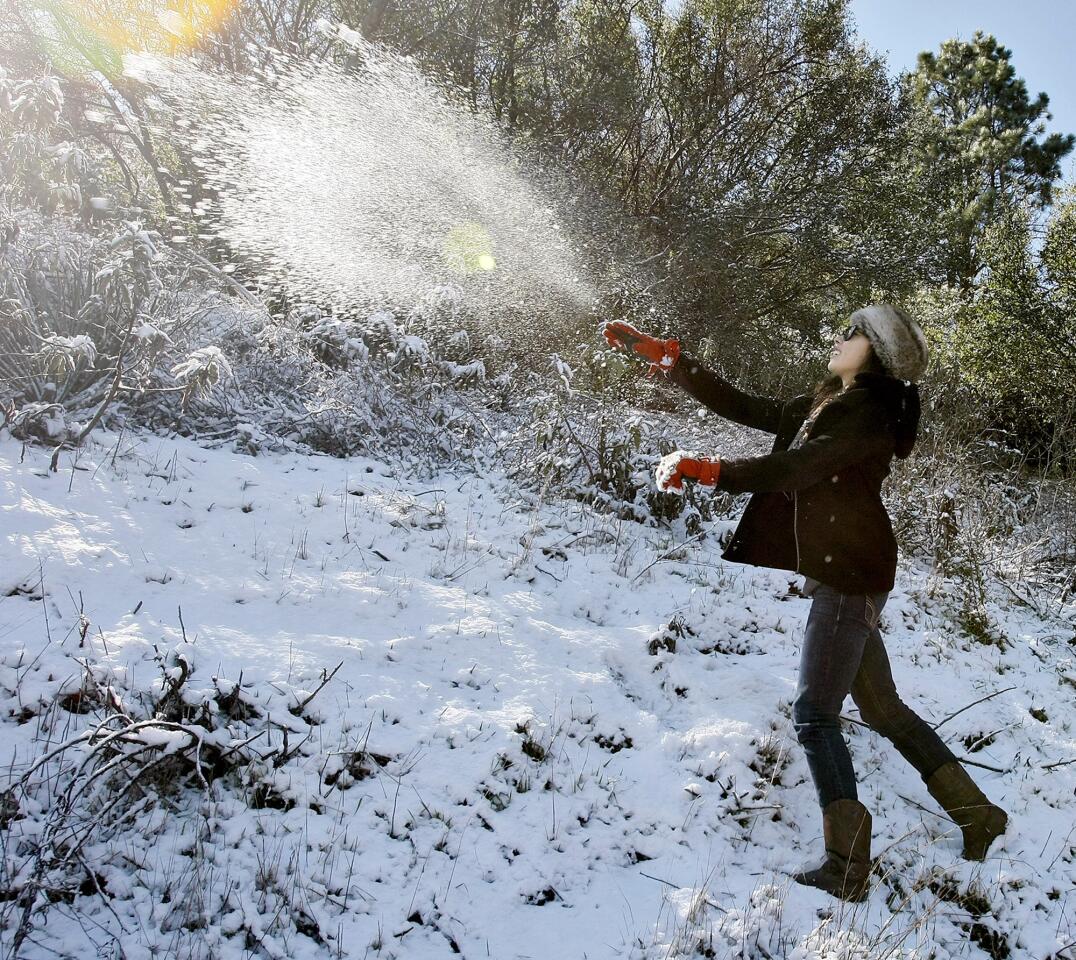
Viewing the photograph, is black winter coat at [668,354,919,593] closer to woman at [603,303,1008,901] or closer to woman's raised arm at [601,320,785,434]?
woman at [603,303,1008,901]

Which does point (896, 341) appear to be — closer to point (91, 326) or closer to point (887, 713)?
point (887, 713)

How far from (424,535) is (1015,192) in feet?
68.5

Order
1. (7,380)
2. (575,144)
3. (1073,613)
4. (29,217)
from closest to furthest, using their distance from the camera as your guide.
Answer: (7,380), (1073,613), (29,217), (575,144)

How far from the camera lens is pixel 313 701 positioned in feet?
8.85

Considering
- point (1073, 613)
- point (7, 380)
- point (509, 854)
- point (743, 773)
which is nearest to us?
point (509, 854)

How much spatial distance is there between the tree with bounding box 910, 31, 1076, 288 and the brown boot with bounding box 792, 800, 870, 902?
18935mm

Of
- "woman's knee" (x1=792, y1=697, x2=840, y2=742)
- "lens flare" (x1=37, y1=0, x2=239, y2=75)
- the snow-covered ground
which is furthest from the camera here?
"lens flare" (x1=37, y1=0, x2=239, y2=75)

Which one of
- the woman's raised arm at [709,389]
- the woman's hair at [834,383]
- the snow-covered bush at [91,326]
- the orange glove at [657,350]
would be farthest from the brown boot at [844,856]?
the snow-covered bush at [91,326]

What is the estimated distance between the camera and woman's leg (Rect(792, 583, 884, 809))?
95.8 inches

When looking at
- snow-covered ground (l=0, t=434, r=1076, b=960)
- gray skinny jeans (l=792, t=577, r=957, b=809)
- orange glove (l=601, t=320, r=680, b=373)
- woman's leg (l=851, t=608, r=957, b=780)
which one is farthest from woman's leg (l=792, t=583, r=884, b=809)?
orange glove (l=601, t=320, r=680, b=373)

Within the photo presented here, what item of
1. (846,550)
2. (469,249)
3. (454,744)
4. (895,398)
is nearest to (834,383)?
(895,398)

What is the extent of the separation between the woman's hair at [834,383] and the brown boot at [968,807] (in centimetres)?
140

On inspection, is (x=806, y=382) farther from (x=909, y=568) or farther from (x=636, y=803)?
(x=636, y=803)

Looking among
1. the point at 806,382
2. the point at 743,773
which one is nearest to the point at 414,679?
the point at 743,773
